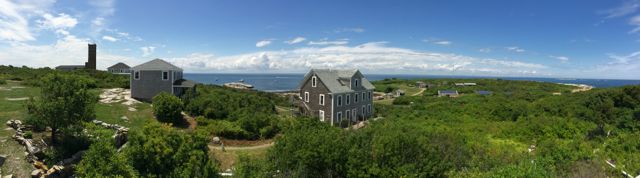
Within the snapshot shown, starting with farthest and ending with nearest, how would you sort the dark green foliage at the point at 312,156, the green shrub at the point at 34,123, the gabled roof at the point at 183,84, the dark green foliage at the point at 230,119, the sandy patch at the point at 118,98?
the gabled roof at the point at 183,84 < the sandy patch at the point at 118,98 < the dark green foliage at the point at 230,119 < the green shrub at the point at 34,123 < the dark green foliage at the point at 312,156

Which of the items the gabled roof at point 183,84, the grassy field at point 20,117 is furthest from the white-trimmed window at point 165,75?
the grassy field at point 20,117

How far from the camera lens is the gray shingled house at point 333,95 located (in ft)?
Result: 102

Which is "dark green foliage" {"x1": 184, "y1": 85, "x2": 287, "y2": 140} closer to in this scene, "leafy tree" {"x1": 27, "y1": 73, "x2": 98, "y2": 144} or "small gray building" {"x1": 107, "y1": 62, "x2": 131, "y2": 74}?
"leafy tree" {"x1": 27, "y1": 73, "x2": 98, "y2": 144}

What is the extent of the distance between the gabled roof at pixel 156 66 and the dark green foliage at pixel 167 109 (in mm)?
7611

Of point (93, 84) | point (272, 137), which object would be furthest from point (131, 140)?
point (93, 84)

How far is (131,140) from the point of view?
12.0 m

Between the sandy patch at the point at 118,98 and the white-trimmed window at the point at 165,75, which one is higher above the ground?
the white-trimmed window at the point at 165,75

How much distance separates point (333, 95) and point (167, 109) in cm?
1421

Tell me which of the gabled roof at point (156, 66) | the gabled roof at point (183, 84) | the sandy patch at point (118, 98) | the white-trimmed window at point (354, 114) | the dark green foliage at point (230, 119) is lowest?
the white-trimmed window at point (354, 114)

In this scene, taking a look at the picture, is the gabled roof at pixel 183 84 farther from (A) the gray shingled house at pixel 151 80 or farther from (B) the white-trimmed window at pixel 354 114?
(B) the white-trimmed window at pixel 354 114

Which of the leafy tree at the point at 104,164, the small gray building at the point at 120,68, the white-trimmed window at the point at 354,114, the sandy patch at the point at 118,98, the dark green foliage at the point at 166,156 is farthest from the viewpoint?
the small gray building at the point at 120,68

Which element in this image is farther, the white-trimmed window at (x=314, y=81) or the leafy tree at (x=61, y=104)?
the white-trimmed window at (x=314, y=81)

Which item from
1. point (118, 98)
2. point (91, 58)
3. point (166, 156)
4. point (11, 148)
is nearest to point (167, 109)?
point (118, 98)

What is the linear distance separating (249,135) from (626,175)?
18.3m
